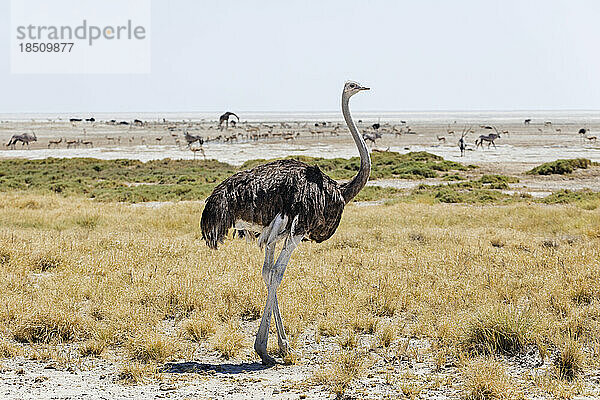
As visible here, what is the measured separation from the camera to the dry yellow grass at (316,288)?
6.57m

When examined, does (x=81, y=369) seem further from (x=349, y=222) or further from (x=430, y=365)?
(x=349, y=222)

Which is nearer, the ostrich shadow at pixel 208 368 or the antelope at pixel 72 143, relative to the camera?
the ostrich shadow at pixel 208 368

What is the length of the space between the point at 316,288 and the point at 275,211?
2596 millimetres

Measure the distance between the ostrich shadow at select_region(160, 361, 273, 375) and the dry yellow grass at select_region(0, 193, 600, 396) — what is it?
19cm

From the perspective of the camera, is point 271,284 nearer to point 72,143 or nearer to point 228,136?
point 72,143

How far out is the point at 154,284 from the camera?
8.34 m

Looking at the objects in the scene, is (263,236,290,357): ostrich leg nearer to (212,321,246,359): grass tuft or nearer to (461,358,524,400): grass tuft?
(212,321,246,359): grass tuft

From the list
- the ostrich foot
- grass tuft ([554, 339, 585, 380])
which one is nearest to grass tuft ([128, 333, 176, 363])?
the ostrich foot

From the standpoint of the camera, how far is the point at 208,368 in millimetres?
5996

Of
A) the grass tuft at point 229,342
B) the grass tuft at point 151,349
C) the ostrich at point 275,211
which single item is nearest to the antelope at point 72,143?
the grass tuft at point 229,342

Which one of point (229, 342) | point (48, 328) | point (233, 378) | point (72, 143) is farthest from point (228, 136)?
point (233, 378)

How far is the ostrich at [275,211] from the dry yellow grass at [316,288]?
903 mm

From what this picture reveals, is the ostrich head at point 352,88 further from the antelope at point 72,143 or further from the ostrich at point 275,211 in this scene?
the antelope at point 72,143

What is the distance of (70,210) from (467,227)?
30.5 feet
